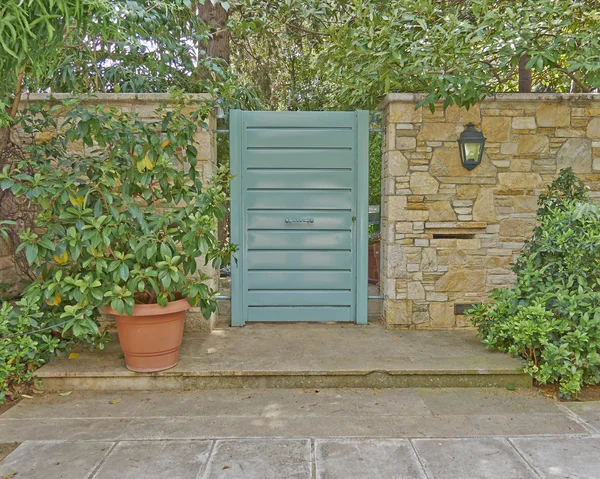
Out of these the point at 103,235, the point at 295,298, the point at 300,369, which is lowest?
the point at 300,369

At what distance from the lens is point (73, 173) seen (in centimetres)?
289

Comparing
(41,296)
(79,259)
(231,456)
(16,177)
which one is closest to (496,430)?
(231,456)

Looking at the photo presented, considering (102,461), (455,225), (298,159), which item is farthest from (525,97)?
(102,461)

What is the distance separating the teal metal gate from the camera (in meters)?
3.88

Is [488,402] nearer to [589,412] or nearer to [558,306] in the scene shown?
[589,412]

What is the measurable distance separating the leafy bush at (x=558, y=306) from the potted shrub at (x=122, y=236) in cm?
206

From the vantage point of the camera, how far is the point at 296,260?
13.0 ft

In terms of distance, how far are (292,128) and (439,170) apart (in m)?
1.32

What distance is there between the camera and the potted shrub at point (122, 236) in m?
2.69

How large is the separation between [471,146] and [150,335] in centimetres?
286

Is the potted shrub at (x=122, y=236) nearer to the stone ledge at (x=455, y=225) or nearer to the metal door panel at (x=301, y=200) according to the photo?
the metal door panel at (x=301, y=200)

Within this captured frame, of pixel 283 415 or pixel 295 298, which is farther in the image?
pixel 295 298

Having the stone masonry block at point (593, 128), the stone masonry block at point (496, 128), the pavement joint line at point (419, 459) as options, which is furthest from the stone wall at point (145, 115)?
the stone masonry block at point (593, 128)

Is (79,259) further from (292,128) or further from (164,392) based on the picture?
(292,128)
